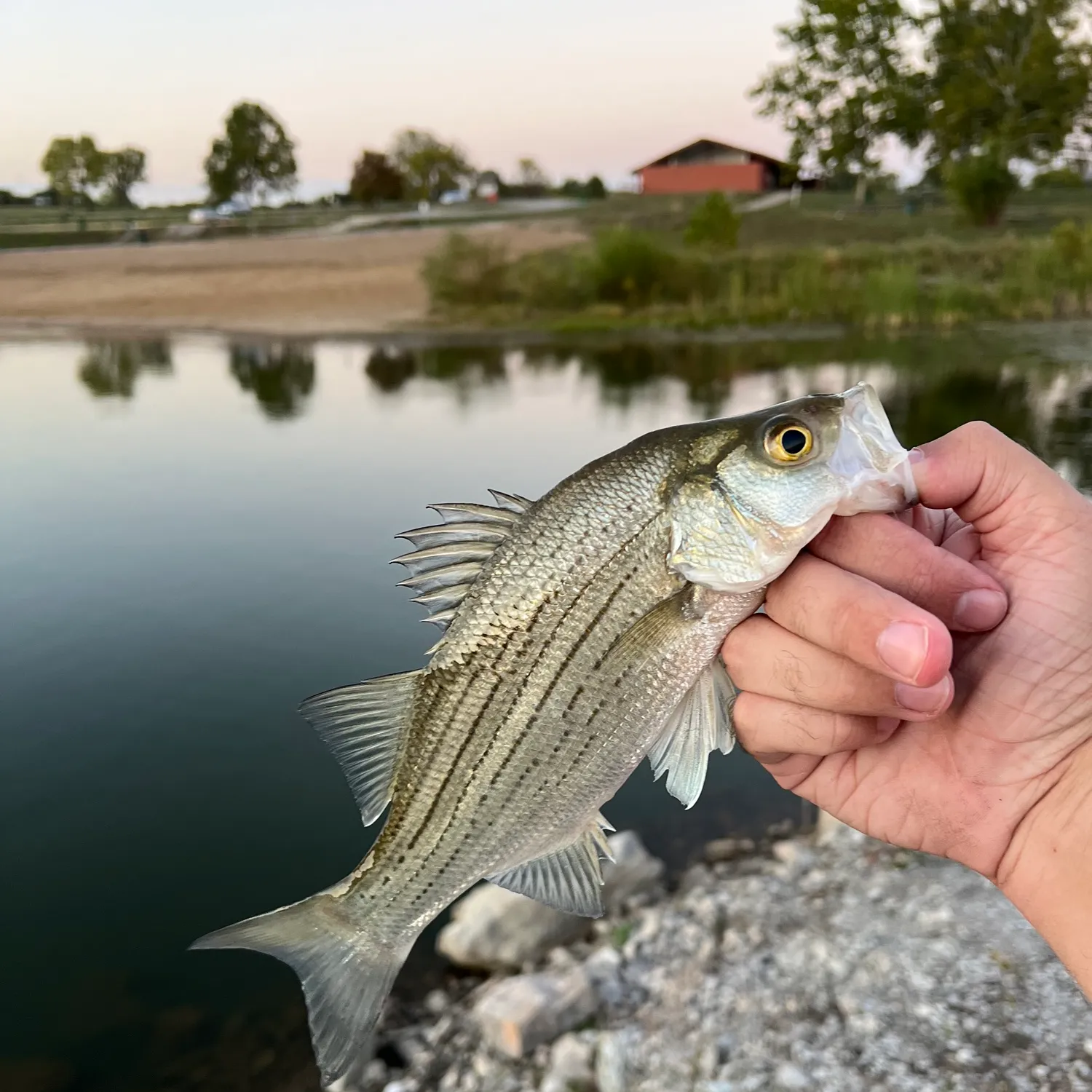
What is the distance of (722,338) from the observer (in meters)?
23.7

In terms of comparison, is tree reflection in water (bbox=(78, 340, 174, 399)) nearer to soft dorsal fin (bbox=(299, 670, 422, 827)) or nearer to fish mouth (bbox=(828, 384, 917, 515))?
soft dorsal fin (bbox=(299, 670, 422, 827))

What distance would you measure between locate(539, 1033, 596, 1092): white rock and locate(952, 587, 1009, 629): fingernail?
3.17 m

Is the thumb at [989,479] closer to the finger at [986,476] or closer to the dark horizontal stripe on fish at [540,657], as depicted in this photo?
the finger at [986,476]

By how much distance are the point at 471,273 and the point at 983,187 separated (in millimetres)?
22605

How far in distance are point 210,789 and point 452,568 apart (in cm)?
593

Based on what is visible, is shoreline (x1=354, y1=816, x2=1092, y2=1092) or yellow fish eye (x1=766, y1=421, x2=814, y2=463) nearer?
yellow fish eye (x1=766, y1=421, x2=814, y2=463)

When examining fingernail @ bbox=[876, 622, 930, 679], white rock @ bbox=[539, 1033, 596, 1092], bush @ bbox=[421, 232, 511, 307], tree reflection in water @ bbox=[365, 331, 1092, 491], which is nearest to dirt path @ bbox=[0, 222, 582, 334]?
bush @ bbox=[421, 232, 511, 307]

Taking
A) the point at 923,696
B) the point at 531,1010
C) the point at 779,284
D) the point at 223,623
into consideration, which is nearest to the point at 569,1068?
the point at 531,1010

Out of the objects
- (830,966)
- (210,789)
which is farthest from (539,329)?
(830,966)

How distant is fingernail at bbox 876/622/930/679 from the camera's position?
1693 millimetres

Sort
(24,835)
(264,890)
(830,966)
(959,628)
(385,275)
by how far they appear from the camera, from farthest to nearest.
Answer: (385,275), (24,835), (264,890), (830,966), (959,628)

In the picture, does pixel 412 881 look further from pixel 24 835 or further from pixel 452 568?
pixel 24 835

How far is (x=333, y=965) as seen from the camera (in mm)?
2090

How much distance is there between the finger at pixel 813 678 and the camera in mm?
1856
